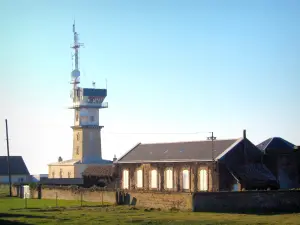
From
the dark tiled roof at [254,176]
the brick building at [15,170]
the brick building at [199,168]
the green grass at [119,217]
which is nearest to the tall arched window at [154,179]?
the brick building at [199,168]

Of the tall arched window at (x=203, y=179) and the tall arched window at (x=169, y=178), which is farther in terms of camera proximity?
the tall arched window at (x=169, y=178)

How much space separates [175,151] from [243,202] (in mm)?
16312

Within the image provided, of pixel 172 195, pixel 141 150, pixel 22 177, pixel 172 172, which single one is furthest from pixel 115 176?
pixel 22 177

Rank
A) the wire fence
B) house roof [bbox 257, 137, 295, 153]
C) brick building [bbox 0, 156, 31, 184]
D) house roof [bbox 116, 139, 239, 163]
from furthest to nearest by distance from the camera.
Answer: brick building [bbox 0, 156, 31, 184]
house roof [bbox 257, 137, 295, 153]
house roof [bbox 116, 139, 239, 163]
the wire fence

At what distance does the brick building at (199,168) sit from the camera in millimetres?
52156

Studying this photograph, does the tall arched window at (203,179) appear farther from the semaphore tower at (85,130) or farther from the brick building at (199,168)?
the semaphore tower at (85,130)

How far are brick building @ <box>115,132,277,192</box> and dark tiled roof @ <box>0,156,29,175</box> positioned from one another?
40.7m

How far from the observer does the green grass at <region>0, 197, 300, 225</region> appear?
35406 millimetres

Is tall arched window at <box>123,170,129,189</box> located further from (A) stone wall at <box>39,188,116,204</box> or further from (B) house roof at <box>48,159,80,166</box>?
(B) house roof at <box>48,159,80,166</box>

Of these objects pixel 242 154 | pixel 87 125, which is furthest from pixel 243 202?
pixel 87 125

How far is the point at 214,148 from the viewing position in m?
54.4

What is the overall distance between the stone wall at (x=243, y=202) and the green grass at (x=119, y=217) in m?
1.43

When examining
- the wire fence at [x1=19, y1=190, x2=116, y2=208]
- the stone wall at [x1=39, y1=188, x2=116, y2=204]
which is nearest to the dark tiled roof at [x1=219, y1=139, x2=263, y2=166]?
the stone wall at [x1=39, y1=188, x2=116, y2=204]

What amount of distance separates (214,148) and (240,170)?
3055 mm
